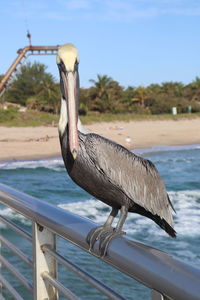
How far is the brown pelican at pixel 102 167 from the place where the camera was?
1681 millimetres

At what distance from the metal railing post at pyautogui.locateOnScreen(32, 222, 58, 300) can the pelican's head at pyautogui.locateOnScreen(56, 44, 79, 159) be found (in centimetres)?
36

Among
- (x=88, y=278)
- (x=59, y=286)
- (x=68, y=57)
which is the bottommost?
(x=59, y=286)

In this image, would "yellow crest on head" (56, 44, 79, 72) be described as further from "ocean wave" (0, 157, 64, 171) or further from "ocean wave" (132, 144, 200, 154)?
"ocean wave" (132, 144, 200, 154)

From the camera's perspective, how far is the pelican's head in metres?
1.63

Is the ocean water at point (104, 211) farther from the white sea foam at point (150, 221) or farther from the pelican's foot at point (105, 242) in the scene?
the pelican's foot at point (105, 242)

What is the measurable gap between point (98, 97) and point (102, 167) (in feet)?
118

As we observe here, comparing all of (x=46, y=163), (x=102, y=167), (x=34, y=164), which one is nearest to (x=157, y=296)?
(x=102, y=167)

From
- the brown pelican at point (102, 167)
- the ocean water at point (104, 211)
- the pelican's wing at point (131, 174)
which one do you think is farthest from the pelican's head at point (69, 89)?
the ocean water at point (104, 211)

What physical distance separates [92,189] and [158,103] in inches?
1545

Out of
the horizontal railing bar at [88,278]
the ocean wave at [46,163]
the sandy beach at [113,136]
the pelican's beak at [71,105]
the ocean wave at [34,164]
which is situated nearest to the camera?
the horizontal railing bar at [88,278]

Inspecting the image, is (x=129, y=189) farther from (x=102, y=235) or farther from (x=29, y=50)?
(x=29, y=50)

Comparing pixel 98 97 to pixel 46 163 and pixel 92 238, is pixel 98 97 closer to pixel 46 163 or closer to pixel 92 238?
pixel 46 163

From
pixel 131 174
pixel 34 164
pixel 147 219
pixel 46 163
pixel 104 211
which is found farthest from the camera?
pixel 46 163

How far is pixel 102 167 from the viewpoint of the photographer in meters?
1.77
